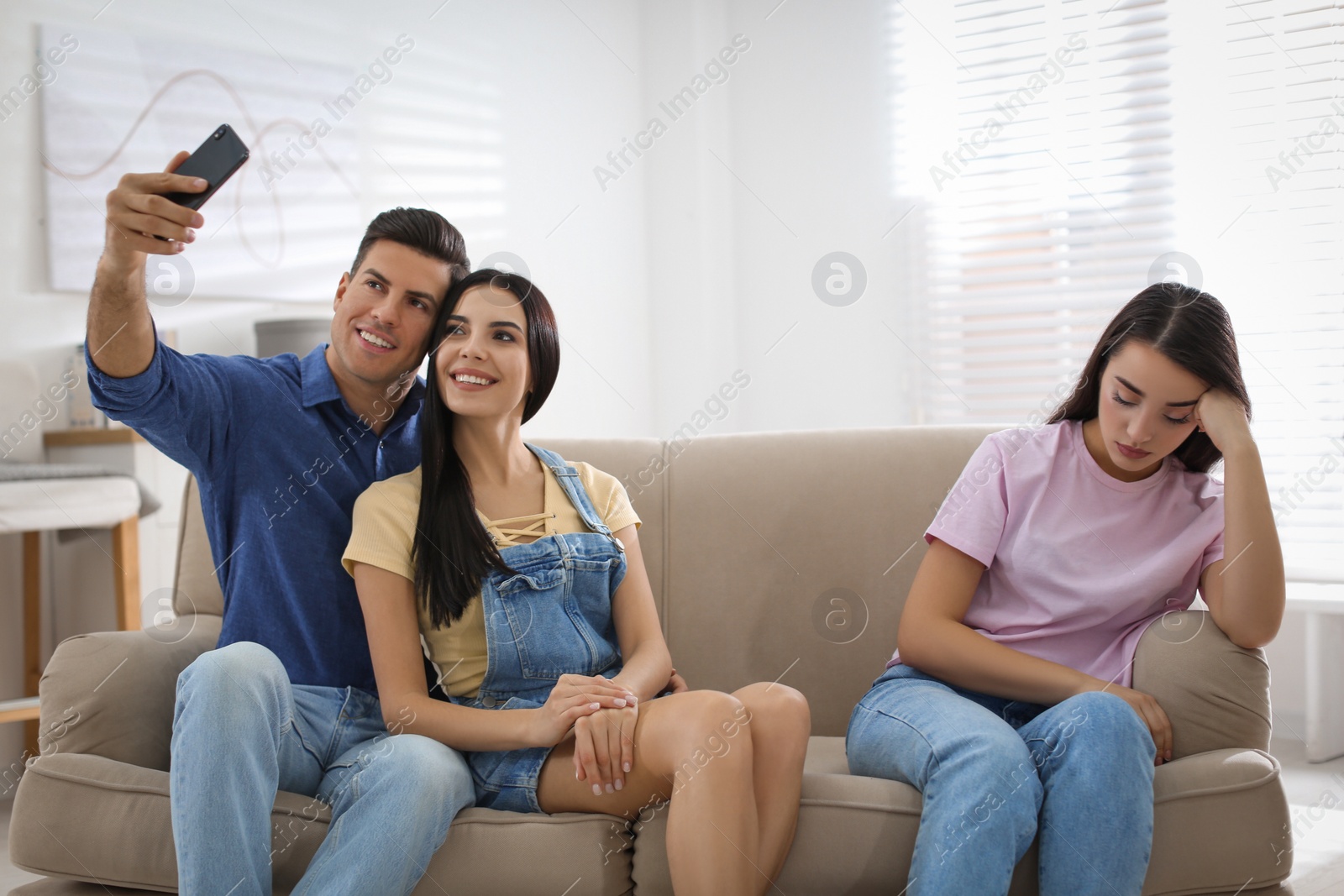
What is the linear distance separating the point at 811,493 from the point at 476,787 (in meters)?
0.77

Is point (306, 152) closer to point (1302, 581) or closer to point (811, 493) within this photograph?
point (811, 493)

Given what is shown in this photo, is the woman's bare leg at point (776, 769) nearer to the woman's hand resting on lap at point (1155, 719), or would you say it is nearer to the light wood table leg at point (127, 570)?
the woman's hand resting on lap at point (1155, 719)

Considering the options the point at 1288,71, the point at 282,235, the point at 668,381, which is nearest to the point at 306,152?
the point at 282,235

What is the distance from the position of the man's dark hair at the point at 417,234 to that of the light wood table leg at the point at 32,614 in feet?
4.86

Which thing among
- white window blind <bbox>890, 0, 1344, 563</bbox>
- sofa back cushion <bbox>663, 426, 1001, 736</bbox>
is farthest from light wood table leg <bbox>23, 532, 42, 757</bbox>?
white window blind <bbox>890, 0, 1344, 563</bbox>

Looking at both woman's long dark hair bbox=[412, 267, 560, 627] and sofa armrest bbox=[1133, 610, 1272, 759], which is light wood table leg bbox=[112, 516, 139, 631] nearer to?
woman's long dark hair bbox=[412, 267, 560, 627]

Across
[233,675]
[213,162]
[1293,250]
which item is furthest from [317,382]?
[1293,250]

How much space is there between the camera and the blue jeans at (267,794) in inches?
42.7

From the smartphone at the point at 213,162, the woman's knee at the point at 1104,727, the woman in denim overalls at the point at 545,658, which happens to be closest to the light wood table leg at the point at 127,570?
the woman in denim overalls at the point at 545,658

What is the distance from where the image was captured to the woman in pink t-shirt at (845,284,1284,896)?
46.1 inches

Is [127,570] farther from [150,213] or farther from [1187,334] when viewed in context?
[1187,334]

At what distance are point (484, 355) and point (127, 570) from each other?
1.55m

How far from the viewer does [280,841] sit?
47.8 inches

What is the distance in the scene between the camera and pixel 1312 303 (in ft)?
8.66
